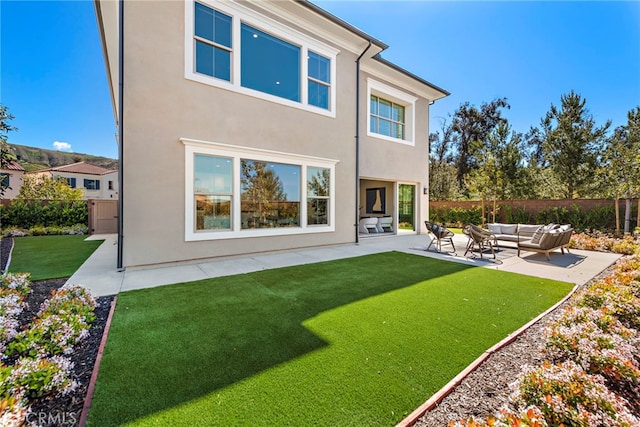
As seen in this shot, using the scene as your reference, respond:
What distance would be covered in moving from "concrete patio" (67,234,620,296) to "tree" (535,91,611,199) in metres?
8.93

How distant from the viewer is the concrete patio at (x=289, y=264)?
5.76 meters

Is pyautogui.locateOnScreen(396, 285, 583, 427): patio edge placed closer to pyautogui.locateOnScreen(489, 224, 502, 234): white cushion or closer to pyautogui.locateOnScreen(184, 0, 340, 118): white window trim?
pyautogui.locateOnScreen(489, 224, 502, 234): white cushion

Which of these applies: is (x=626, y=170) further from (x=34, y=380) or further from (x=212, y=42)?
(x=34, y=380)

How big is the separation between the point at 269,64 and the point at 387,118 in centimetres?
628

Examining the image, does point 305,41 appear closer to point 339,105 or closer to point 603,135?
point 339,105

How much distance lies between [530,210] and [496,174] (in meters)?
2.74

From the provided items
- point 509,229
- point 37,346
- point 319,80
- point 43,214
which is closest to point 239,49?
point 319,80

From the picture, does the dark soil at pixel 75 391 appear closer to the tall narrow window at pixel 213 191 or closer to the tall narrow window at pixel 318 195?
the tall narrow window at pixel 213 191

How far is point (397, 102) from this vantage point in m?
12.9

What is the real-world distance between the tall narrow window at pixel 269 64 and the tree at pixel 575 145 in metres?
16.4

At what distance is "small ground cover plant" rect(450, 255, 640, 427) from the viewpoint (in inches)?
71.3

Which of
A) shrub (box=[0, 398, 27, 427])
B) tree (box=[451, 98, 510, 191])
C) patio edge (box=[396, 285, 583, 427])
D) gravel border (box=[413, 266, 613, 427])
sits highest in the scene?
tree (box=[451, 98, 510, 191])

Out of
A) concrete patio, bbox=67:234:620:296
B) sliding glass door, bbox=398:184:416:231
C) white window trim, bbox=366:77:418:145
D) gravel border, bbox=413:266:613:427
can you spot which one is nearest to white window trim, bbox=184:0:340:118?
white window trim, bbox=366:77:418:145

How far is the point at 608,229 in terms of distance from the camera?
500 inches
